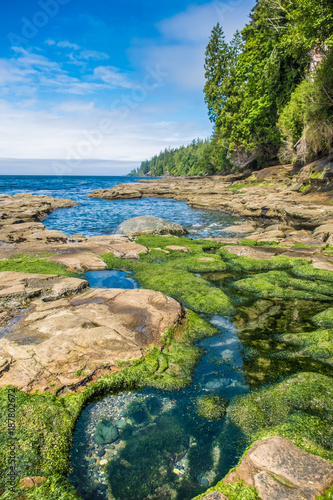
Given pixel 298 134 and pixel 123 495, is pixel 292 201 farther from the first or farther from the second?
pixel 123 495

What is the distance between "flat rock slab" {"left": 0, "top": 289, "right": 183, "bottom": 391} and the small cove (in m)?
0.65

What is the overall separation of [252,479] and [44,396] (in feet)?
9.09

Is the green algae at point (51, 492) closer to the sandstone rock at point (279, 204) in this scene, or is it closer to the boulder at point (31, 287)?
the boulder at point (31, 287)

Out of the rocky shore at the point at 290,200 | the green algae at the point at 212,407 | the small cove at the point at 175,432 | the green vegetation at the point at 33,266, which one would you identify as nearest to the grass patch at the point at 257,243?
the rocky shore at the point at 290,200

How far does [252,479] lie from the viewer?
8.59 ft

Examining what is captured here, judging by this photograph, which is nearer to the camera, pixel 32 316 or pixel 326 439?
pixel 326 439

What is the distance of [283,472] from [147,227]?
1446 centimetres

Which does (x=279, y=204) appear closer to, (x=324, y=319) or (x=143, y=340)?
(x=324, y=319)

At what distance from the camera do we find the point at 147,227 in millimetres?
16453

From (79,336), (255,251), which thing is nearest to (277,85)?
(255,251)

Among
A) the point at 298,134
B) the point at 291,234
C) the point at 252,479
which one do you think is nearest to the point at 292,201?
the point at 291,234

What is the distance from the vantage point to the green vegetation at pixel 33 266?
28.4 feet

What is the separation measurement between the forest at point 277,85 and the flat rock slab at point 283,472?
17587 mm

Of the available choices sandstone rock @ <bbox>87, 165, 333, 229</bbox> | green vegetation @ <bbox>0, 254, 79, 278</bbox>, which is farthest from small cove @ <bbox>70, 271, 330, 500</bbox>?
sandstone rock @ <bbox>87, 165, 333, 229</bbox>
